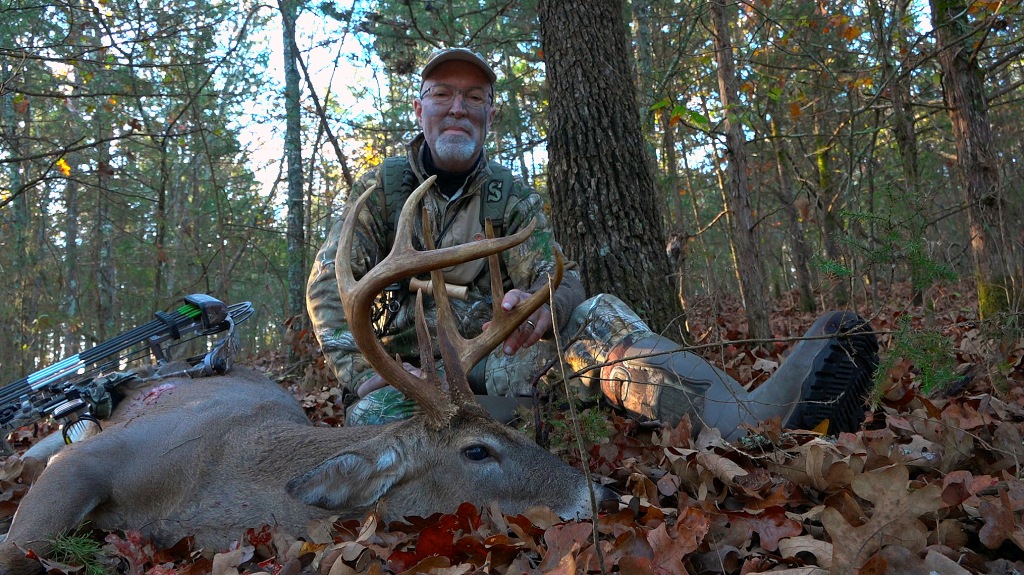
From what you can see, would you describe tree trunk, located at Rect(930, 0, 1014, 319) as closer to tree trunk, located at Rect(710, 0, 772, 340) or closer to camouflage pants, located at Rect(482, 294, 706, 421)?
tree trunk, located at Rect(710, 0, 772, 340)

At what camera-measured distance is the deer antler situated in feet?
10.1

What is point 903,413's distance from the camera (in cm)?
373

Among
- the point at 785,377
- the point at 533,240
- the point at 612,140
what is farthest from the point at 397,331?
the point at 785,377

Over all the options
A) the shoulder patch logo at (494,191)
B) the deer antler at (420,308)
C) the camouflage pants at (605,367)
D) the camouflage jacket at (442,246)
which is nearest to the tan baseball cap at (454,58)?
the camouflage jacket at (442,246)

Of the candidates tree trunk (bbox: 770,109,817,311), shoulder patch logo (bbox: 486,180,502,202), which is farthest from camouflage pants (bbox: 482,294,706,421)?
tree trunk (bbox: 770,109,817,311)

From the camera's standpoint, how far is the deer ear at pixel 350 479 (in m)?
3.18

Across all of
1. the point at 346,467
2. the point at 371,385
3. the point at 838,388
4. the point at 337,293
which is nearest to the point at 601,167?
the point at 337,293

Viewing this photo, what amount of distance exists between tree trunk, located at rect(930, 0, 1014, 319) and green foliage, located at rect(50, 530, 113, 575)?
17.0ft

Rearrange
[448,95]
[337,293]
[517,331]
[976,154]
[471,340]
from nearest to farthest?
[471,340] < [517,331] < [337,293] < [976,154] < [448,95]

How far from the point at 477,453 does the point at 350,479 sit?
59 centimetres

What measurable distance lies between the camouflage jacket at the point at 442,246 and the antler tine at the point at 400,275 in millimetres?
1374

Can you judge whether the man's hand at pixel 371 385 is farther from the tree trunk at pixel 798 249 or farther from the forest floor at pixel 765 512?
the tree trunk at pixel 798 249

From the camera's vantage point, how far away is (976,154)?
4934mm

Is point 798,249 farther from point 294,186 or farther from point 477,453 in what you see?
point 477,453
